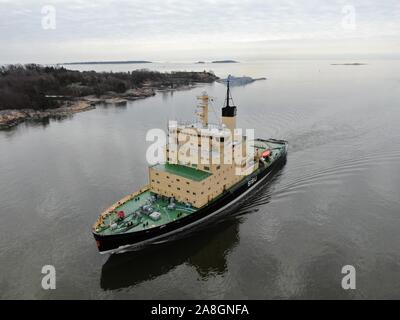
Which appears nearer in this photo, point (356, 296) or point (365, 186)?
point (356, 296)

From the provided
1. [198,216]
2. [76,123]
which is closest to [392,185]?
[198,216]

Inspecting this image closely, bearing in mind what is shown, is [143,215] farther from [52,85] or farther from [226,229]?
[52,85]

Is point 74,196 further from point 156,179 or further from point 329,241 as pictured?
point 329,241

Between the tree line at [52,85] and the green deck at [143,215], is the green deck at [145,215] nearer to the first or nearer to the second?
the green deck at [143,215]
